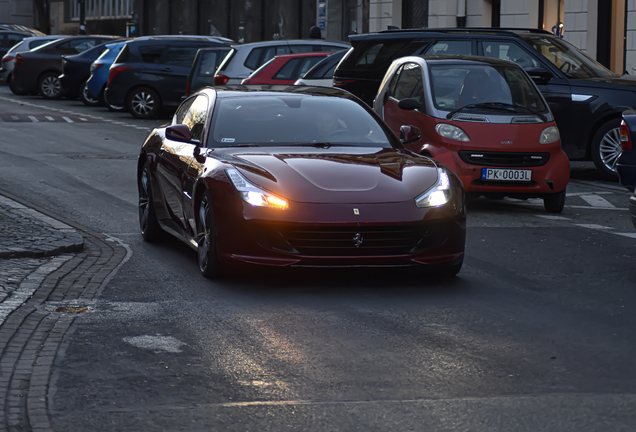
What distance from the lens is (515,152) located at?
11656 mm

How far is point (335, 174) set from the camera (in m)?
7.56

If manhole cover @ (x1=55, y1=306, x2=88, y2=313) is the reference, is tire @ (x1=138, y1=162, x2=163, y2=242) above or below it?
above

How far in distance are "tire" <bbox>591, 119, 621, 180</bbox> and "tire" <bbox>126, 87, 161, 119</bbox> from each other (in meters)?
13.2

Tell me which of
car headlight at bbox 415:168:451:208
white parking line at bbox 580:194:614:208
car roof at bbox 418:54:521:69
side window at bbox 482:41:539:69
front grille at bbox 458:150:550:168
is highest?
side window at bbox 482:41:539:69

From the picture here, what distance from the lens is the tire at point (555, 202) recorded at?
11797 mm

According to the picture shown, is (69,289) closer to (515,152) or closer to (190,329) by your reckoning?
(190,329)

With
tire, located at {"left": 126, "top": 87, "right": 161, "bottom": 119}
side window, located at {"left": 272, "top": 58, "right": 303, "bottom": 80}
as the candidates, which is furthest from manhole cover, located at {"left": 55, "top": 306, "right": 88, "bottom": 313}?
tire, located at {"left": 126, "top": 87, "right": 161, "bottom": 119}

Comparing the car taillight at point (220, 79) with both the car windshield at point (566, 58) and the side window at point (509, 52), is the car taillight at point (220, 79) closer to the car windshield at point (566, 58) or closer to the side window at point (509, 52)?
the side window at point (509, 52)

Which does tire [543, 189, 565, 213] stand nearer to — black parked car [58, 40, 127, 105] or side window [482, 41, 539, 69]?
side window [482, 41, 539, 69]

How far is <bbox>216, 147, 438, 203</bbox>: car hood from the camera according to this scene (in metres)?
7.34

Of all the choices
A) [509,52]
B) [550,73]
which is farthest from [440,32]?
[550,73]

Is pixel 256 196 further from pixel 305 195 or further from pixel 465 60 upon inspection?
pixel 465 60

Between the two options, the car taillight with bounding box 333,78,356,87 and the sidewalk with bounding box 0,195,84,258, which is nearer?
the sidewalk with bounding box 0,195,84,258

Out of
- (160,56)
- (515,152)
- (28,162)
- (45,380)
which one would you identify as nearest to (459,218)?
(45,380)
